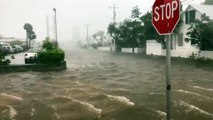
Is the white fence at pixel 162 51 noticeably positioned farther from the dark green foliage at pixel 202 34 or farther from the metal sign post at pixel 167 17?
the metal sign post at pixel 167 17

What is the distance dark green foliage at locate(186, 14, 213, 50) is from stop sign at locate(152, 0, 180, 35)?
29.0 metres

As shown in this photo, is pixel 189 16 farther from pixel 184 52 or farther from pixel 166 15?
pixel 166 15

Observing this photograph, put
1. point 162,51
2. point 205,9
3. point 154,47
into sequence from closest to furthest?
point 205,9 < point 162,51 < point 154,47

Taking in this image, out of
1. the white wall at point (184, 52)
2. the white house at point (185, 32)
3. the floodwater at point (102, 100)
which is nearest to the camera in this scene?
the floodwater at point (102, 100)

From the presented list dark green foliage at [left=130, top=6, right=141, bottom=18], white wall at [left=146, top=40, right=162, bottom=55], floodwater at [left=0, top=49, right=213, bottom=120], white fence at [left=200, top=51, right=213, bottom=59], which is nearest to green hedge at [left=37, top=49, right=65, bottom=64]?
floodwater at [left=0, top=49, right=213, bottom=120]

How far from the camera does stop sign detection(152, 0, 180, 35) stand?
408 centimetres

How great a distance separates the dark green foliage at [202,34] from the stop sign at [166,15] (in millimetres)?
28964

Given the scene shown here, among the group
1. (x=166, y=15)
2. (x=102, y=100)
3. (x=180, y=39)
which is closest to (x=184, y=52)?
(x=180, y=39)

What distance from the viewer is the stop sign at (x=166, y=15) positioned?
408cm

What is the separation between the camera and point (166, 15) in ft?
13.8

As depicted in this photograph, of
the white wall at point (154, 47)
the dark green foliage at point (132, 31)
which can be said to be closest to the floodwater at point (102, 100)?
the white wall at point (154, 47)

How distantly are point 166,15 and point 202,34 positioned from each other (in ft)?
97.0

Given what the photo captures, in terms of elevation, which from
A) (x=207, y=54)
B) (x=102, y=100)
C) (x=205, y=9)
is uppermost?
(x=205, y=9)

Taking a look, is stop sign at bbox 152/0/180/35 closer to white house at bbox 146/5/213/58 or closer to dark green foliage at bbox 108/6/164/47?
white house at bbox 146/5/213/58
